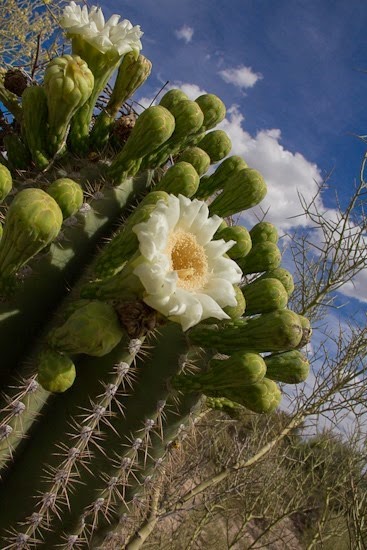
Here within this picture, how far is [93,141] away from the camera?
6.26 feet

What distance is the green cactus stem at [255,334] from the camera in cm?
136

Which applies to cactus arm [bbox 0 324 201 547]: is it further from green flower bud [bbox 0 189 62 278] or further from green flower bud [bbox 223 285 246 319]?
green flower bud [bbox 0 189 62 278]

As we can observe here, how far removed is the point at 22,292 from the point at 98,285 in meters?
0.25

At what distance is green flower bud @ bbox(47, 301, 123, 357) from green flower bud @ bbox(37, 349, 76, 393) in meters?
0.03

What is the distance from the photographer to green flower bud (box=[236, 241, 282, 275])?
1.84 meters

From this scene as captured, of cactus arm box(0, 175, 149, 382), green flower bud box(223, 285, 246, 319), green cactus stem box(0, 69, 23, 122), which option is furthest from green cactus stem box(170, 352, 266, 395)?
green cactus stem box(0, 69, 23, 122)

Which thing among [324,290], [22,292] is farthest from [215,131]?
[324,290]

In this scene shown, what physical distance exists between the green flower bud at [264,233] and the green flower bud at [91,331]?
2.79 feet

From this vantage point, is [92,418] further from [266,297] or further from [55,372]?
[266,297]

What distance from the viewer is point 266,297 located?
159 cm

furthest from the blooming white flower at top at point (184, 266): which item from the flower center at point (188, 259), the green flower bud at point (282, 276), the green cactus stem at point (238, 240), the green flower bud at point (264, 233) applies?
the green flower bud at point (264, 233)

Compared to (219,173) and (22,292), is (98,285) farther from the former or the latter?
(219,173)

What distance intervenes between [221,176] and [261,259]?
0.38 metres

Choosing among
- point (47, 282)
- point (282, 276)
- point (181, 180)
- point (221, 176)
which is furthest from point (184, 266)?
point (221, 176)
